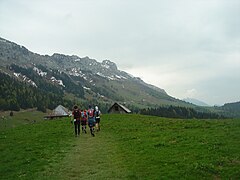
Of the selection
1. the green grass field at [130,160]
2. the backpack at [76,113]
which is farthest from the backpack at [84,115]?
the green grass field at [130,160]

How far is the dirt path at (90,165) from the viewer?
1639 centimetres

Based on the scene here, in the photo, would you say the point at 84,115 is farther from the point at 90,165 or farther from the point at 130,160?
the point at 90,165

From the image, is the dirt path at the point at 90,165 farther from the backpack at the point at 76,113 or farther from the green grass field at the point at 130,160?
the backpack at the point at 76,113

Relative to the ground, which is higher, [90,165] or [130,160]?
[130,160]

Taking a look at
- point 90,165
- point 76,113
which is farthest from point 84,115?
point 90,165

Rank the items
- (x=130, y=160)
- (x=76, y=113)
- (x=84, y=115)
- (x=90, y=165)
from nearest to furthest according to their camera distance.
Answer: (x=90, y=165) → (x=130, y=160) → (x=76, y=113) → (x=84, y=115)

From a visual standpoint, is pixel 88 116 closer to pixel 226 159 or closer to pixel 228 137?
pixel 228 137

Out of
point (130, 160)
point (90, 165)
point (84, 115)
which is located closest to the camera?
point (90, 165)

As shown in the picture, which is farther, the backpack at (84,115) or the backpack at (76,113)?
the backpack at (84,115)

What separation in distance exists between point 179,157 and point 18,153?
45.0 ft

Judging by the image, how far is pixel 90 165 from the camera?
61.6 ft

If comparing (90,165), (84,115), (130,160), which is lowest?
(90,165)

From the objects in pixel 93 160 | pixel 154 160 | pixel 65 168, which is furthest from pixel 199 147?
pixel 65 168

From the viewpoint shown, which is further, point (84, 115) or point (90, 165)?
point (84, 115)
